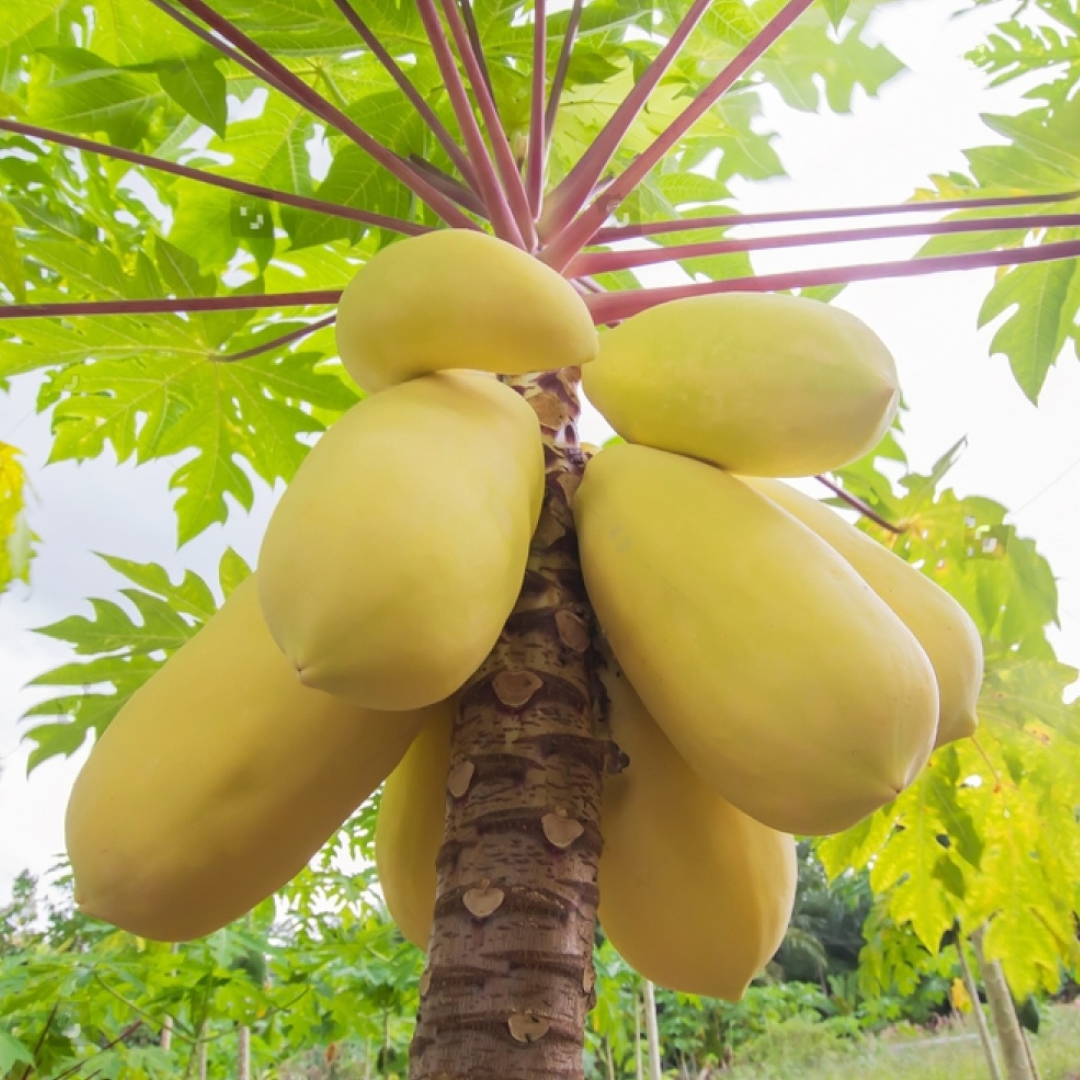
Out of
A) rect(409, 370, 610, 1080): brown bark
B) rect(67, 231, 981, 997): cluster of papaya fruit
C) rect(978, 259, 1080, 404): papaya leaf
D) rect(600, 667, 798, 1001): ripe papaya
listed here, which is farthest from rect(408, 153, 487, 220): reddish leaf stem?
rect(978, 259, 1080, 404): papaya leaf

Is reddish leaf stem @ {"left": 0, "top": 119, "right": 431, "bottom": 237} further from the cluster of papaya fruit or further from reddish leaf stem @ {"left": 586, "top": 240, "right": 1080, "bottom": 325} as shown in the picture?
the cluster of papaya fruit

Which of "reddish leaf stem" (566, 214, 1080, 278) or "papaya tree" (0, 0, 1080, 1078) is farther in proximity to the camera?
"reddish leaf stem" (566, 214, 1080, 278)

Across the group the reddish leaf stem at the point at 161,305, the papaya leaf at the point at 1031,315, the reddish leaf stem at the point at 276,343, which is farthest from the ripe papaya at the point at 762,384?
the papaya leaf at the point at 1031,315

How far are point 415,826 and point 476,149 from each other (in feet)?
2.63

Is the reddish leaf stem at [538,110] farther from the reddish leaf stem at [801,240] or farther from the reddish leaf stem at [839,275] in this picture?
the reddish leaf stem at [839,275]

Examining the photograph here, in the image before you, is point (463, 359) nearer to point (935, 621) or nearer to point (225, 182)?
point (935, 621)

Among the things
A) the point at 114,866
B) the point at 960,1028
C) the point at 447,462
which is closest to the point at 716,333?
the point at 447,462

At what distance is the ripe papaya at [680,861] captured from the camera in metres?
0.84

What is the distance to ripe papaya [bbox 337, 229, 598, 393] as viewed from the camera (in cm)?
75

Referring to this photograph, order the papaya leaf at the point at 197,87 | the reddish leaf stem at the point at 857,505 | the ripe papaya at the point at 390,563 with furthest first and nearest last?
the reddish leaf stem at the point at 857,505 → the papaya leaf at the point at 197,87 → the ripe papaya at the point at 390,563

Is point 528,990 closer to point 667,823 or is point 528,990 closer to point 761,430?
point 667,823

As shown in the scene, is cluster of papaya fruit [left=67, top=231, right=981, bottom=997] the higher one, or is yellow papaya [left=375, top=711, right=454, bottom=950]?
cluster of papaya fruit [left=67, top=231, right=981, bottom=997]

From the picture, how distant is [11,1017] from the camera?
302 centimetres

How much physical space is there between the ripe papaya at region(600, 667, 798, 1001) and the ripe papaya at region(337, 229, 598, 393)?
30 centimetres
